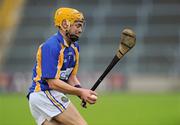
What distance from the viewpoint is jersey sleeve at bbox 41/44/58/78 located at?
8211 mm

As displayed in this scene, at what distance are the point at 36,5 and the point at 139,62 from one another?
5.77 m

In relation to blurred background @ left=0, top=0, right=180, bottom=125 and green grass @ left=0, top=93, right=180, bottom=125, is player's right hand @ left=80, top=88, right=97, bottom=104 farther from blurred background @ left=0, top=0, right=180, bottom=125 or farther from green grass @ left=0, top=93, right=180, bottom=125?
blurred background @ left=0, top=0, right=180, bottom=125

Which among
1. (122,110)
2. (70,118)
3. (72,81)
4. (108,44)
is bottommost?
(108,44)

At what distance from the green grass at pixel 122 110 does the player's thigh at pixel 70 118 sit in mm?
6859

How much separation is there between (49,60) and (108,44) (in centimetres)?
2200

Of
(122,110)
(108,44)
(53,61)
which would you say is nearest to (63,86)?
(53,61)

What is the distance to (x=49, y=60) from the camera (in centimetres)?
820

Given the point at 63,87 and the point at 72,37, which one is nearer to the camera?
the point at 63,87

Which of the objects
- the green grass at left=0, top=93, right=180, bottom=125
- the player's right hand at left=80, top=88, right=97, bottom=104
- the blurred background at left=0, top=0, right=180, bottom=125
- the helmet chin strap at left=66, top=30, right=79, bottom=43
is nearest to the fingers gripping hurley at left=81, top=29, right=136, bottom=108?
the player's right hand at left=80, top=88, right=97, bottom=104

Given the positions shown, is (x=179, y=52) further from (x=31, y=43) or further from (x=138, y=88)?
(x=31, y=43)

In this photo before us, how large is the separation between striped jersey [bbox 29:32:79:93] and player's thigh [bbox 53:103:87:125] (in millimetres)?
374

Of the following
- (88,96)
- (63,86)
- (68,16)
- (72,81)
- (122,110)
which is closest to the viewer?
(88,96)

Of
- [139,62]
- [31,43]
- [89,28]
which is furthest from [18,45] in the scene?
[139,62]

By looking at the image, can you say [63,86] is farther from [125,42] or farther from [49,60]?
[125,42]
